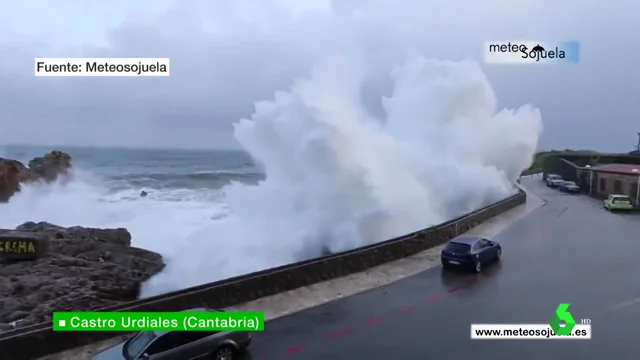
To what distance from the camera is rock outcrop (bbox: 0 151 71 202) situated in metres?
56.6

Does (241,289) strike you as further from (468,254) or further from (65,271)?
(65,271)

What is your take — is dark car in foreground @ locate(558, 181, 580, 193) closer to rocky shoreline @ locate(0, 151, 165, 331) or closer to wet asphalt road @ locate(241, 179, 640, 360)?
wet asphalt road @ locate(241, 179, 640, 360)

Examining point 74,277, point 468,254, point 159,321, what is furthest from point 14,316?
point 468,254

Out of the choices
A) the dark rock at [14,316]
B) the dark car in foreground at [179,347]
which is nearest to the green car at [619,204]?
the dark car in foreground at [179,347]

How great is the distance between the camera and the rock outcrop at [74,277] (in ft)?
56.8

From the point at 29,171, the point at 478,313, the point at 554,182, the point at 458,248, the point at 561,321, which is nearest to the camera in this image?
the point at 561,321

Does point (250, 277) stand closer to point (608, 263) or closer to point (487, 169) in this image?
point (608, 263)

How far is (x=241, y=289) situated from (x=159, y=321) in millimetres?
2928

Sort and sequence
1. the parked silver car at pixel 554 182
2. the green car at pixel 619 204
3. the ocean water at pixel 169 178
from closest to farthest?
1. the green car at pixel 619 204
2. the parked silver car at pixel 554 182
3. the ocean water at pixel 169 178

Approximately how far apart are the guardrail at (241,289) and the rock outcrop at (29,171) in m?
49.4

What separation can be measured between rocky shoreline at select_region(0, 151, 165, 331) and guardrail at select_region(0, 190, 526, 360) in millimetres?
4761

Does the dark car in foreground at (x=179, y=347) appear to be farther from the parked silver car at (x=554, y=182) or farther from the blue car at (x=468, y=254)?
the parked silver car at (x=554, y=182)

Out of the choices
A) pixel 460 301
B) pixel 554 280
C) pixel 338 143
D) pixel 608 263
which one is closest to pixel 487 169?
pixel 338 143

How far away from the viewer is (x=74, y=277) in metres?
21.0
